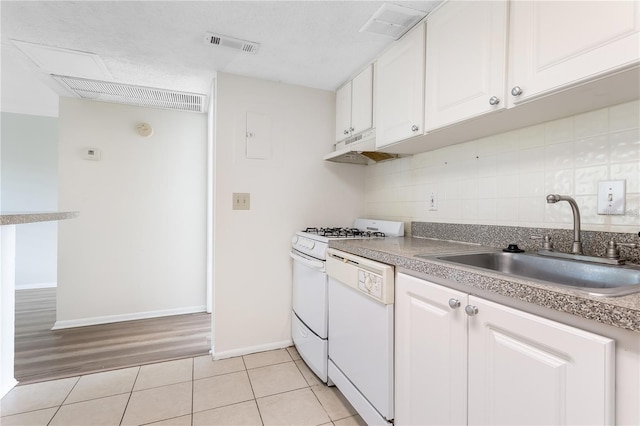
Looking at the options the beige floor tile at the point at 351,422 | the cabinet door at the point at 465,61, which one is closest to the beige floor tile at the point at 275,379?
the beige floor tile at the point at 351,422

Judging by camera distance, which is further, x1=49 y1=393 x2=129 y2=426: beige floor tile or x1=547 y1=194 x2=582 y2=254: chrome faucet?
x1=49 y1=393 x2=129 y2=426: beige floor tile

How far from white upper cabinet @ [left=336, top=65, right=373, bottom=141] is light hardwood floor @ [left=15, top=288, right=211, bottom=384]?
2039mm

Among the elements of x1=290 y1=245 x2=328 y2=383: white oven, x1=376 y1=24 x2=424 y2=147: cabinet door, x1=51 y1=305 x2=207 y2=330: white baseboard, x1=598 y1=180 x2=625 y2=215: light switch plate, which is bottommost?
x1=51 y1=305 x2=207 y2=330: white baseboard

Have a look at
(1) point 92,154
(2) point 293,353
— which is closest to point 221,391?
(2) point 293,353

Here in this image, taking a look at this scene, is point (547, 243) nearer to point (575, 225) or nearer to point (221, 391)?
point (575, 225)

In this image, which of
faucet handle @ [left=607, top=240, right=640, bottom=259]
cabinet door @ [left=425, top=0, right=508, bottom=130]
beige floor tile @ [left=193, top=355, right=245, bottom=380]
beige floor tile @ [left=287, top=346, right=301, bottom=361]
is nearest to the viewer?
faucet handle @ [left=607, top=240, right=640, bottom=259]

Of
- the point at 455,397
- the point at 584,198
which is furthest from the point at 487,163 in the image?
the point at 455,397

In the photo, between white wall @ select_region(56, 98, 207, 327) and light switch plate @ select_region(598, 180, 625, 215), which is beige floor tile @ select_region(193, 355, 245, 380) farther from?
light switch plate @ select_region(598, 180, 625, 215)

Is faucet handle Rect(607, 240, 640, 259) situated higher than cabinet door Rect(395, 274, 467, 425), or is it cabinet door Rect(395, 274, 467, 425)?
faucet handle Rect(607, 240, 640, 259)

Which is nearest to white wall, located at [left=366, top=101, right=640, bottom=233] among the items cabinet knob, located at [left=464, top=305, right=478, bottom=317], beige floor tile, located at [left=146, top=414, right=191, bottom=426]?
cabinet knob, located at [left=464, top=305, right=478, bottom=317]

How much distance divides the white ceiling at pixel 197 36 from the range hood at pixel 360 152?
0.49m

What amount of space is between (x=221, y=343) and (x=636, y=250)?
91.7 inches

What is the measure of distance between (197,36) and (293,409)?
7.18ft

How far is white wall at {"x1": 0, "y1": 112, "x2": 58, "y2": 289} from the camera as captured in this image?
3994 mm
